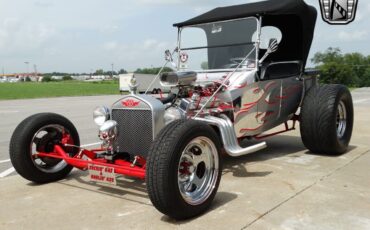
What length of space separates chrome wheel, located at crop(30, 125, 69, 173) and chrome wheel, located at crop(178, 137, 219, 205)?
1.96m

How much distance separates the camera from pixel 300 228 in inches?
140

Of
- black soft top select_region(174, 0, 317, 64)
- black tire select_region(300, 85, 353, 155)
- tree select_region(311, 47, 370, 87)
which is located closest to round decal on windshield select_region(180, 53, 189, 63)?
black soft top select_region(174, 0, 317, 64)

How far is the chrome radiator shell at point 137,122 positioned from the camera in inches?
179

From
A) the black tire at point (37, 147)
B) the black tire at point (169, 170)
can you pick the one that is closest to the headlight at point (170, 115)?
the black tire at point (169, 170)

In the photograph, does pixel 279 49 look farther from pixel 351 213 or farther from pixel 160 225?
pixel 160 225

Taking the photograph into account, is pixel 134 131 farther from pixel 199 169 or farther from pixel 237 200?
pixel 237 200

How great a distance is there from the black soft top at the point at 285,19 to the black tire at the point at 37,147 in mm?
2926

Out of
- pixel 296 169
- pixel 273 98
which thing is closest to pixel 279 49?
pixel 273 98

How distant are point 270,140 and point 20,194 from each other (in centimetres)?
503

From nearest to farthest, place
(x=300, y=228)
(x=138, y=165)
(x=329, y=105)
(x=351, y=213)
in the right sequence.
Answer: (x=300, y=228)
(x=351, y=213)
(x=138, y=165)
(x=329, y=105)

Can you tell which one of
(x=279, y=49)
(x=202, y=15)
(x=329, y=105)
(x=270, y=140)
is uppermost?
(x=202, y=15)

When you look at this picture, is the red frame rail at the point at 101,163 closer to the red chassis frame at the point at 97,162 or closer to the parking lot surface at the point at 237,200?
the red chassis frame at the point at 97,162

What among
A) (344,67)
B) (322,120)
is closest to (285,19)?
(322,120)

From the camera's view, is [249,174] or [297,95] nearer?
[249,174]
